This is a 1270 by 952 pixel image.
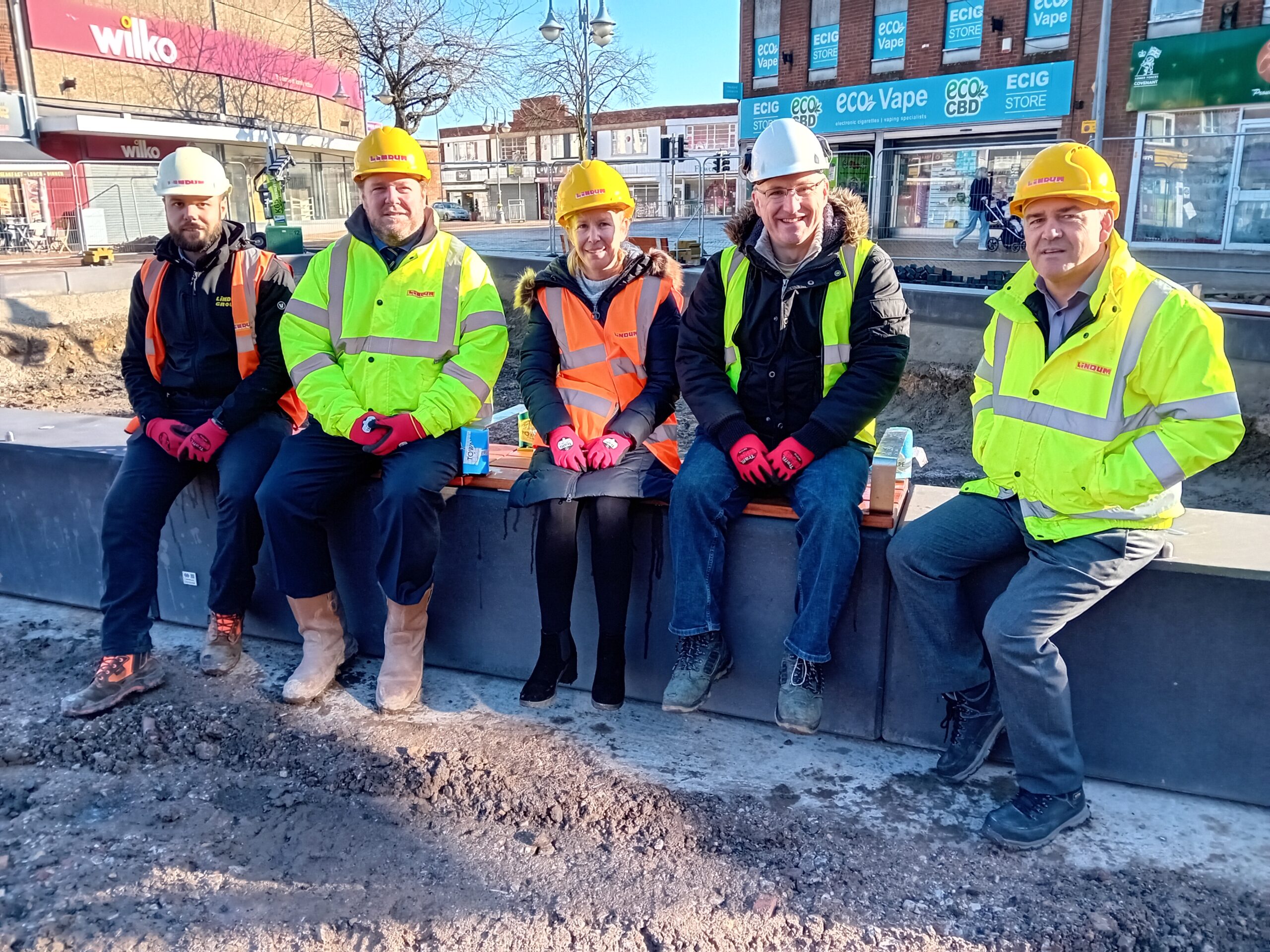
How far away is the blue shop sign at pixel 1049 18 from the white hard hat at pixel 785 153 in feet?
66.1

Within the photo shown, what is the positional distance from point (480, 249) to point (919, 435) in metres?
14.3

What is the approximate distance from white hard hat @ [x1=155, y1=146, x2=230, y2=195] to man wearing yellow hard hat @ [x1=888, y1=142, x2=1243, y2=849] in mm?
3049

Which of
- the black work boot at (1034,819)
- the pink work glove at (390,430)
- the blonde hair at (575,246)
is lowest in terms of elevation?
the black work boot at (1034,819)

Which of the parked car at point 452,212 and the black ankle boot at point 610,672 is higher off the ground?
the parked car at point 452,212

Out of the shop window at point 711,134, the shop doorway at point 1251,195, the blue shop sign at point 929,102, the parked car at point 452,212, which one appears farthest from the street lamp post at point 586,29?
the shop window at point 711,134

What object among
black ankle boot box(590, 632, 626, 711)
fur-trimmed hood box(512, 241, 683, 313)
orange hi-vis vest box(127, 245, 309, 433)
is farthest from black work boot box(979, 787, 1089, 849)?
orange hi-vis vest box(127, 245, 309, 433)

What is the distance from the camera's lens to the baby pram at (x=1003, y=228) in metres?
16.5

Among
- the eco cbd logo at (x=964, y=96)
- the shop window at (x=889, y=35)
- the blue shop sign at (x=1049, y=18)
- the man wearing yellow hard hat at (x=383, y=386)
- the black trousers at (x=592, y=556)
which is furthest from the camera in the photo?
the shop window at (x=889, y=35)

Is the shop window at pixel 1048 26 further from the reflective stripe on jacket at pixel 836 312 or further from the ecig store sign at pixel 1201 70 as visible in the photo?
the reflective stripe on jacket at pixel 836 312

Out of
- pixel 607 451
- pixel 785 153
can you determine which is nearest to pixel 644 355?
pixel 607 451

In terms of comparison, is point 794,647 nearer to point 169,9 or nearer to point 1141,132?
point 1141,132

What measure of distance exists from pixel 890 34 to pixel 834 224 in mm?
22405

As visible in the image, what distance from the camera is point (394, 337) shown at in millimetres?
3678

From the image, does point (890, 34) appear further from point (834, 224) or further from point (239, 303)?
point (239, 303)
